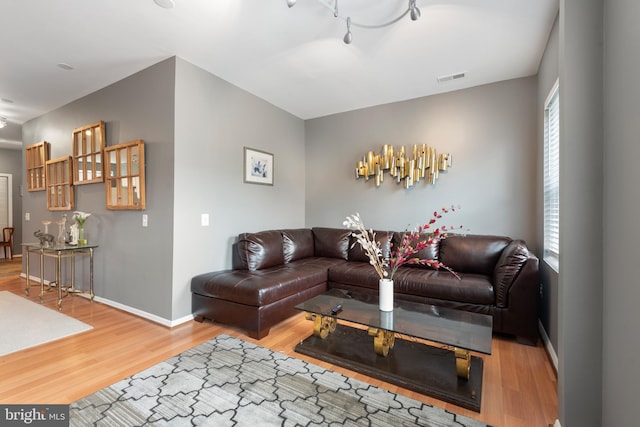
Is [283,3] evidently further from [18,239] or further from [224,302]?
[18,239]

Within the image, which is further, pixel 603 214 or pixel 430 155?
pixel 430 155

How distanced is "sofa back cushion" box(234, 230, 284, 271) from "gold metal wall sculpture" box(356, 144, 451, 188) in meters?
1.71

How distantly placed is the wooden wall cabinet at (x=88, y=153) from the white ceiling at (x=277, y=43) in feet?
1.67

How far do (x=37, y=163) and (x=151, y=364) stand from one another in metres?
4.39

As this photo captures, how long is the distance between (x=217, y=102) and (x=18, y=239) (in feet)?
23.4

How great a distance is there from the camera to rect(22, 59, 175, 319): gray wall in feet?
9.28

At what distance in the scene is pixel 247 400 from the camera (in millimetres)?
1699

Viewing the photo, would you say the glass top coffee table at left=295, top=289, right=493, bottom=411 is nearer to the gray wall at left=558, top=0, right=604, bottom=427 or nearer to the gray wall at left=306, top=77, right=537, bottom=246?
the gray wall at left=558, top=0, right=604, bottom=427

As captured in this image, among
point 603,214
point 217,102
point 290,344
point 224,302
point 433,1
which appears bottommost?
point 290,344

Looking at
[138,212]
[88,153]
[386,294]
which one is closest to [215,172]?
[138,212]

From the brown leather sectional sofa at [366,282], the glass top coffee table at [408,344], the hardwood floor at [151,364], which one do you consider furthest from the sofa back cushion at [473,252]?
the glass top coffee table at [408,344]

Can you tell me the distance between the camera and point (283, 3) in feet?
6.82

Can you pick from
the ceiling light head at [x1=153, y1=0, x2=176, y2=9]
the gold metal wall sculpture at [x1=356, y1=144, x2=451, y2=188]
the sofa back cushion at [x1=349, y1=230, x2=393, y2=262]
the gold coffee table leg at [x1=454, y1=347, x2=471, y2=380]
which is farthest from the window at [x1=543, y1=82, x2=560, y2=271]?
the ceiling light head at [x1=153, y1=0, x2=176, y2=9]

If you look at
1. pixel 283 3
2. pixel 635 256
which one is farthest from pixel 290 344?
pixel 283 3
